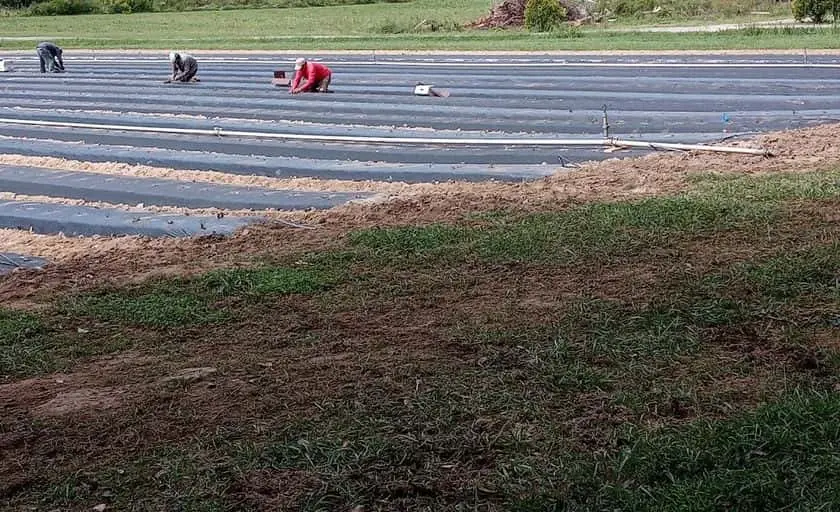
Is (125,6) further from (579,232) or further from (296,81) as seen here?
(579,232)

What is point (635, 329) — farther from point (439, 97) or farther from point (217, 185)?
point (439, 97)

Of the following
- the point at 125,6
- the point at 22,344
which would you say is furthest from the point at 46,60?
the point at 125,6

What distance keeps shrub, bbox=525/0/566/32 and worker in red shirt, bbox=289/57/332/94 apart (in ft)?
46.2

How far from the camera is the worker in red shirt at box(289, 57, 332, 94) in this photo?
535 inches

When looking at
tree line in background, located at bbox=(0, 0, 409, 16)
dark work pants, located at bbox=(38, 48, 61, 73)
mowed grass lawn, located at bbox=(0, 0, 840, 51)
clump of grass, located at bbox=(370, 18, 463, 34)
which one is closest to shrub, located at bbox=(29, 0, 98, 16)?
tree line in background, located at bbox=(0, 0, 409, 16)

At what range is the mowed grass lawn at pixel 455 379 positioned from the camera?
3.17m

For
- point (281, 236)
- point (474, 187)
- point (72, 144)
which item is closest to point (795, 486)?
point (281, 236)

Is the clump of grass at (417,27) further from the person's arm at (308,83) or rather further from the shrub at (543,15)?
the person's arm at (308,83)

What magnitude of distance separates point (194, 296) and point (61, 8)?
46554mm

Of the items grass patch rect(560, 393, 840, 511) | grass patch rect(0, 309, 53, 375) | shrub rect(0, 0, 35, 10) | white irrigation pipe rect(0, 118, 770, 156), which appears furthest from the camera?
shrub rect(0, 0, 35, 10)

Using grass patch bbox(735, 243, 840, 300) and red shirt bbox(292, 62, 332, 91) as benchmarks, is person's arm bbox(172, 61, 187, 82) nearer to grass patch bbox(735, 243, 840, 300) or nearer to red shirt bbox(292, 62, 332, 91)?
red shirt bbox(292, 62, 332, 91)

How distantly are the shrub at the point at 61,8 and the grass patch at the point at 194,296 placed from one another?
151ft

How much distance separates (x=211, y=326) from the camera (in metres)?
4.77

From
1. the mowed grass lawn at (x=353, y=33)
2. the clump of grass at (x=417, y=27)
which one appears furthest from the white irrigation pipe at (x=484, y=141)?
the clump of grass at (x=417, y=27)
